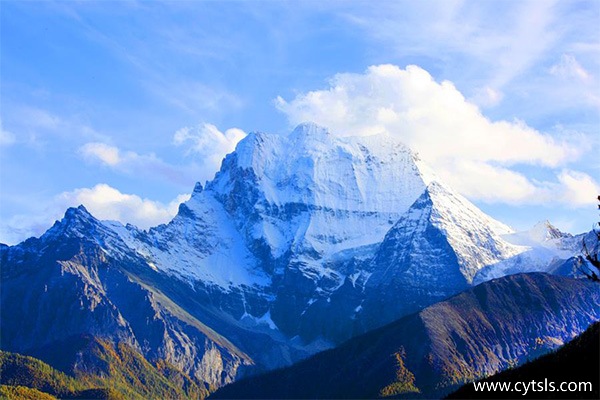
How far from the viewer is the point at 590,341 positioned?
443ft

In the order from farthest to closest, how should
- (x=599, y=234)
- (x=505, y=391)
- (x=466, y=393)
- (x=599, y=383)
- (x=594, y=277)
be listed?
(x=466, y=393) < (x=505, y=391) < (x=599, y=383) < (x=599, y=234) < (x=594, y=277)

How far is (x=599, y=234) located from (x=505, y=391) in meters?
44.7

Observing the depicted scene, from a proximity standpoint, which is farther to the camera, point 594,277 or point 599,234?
point 599,234

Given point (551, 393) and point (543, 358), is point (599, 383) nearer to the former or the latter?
point (551, 393)

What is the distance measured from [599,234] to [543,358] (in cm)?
5913

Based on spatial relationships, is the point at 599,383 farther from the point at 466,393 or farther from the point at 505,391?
the point at 466,393

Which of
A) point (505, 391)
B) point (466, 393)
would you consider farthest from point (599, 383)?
point (466, 393)

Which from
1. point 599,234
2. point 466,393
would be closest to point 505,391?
point 466,393

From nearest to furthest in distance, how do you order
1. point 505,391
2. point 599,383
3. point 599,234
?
point 599,234 → point 599,383 → point 505,391

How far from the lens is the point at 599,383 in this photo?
382ft

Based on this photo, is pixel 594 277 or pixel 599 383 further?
pixel 599 383

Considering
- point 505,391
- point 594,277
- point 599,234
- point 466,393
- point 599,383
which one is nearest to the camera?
point 594,277

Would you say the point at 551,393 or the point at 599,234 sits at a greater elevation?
the point at 599,234

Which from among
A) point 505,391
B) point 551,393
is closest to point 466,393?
point 505,391
